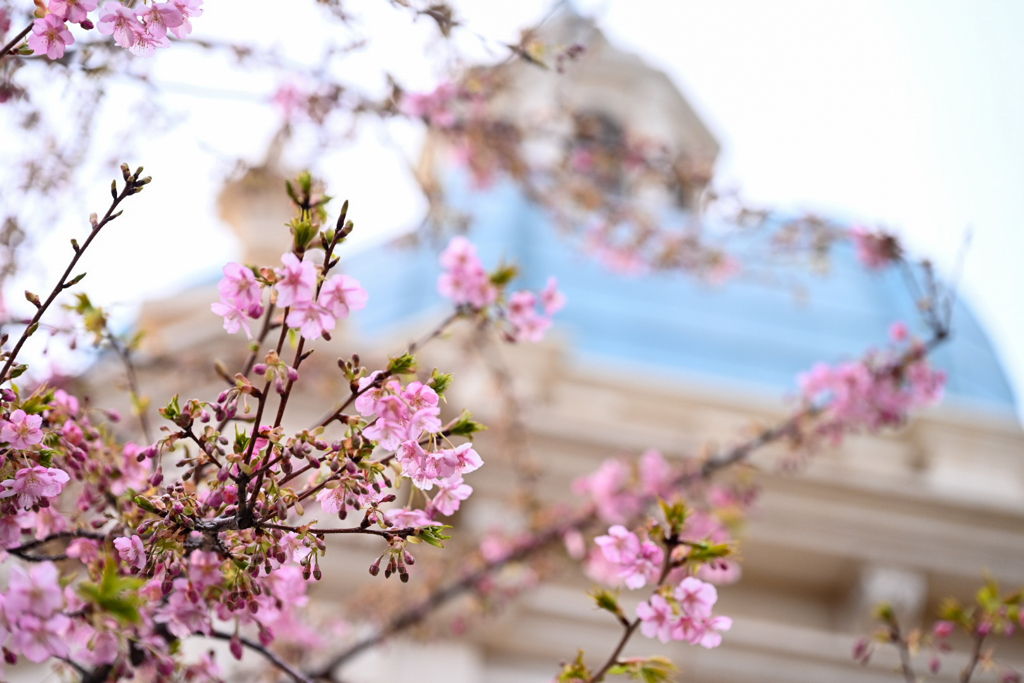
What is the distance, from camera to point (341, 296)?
1350 mm

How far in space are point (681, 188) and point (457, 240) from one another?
2.23 metres

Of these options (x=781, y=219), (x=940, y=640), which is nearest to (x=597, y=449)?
(x=781, y=219)

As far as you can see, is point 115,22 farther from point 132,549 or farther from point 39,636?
point 39,636

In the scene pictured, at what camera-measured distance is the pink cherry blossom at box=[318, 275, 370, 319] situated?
4.37 ft

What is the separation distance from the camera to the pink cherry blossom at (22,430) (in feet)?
4.44

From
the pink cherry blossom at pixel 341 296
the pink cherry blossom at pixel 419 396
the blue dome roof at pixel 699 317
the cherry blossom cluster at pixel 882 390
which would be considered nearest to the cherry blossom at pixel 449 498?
the pink cherry blossom at pixel 419 396

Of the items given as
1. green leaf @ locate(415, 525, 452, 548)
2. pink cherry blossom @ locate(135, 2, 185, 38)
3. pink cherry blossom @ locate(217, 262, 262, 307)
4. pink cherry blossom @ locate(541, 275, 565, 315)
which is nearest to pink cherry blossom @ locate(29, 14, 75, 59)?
pink cherry blossom @ locate(135, 2, 185, 38)

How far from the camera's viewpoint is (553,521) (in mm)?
3621

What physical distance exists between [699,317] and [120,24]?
1110 cm

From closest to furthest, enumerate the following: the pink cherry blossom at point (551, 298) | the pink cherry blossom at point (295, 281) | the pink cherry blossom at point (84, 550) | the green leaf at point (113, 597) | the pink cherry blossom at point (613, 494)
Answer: the green leaf at point (113, 597) < the pink cherry blossom at point (295, 281) < the pink cherry blossom at point (84, 550) < the pink cherry blossom at point (551, 298) < the pink cherry blossom at point (613, 494)

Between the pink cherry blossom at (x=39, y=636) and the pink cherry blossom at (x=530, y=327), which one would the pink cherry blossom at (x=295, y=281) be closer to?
the pink cherry blossom at (x=39, y=636)

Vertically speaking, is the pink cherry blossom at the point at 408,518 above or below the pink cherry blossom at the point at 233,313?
below

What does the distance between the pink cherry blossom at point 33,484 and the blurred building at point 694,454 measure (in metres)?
2.28

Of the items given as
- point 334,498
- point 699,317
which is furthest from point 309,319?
point 699,317
